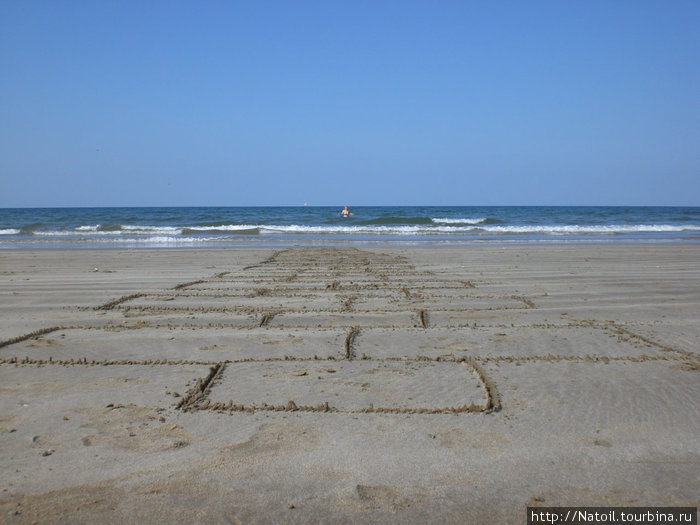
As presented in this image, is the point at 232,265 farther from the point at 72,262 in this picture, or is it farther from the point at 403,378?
the point at 403,378

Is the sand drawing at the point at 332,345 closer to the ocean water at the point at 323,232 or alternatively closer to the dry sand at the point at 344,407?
the dry sand at the point at 344,407

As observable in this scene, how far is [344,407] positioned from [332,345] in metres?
1.20

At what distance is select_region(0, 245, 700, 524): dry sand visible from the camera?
1965mm

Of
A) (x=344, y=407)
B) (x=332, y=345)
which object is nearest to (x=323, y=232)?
(x=332, y=345)

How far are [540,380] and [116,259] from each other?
970 cm

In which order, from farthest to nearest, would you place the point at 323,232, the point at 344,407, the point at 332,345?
the point at 323,232 → the point at 332,345 → the point at 344,407

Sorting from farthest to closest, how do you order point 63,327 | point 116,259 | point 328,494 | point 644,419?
point 116,259 → point 63,327 → point 644,419 → point 328,494

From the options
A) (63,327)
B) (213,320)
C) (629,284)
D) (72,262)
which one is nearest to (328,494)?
(213,320)

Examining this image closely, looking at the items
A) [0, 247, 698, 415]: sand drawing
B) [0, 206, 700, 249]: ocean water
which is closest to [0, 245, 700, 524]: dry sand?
[0, 247, 698, 415]: sand drawing

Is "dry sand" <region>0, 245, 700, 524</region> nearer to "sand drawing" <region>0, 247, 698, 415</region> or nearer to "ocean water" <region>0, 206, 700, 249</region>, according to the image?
"sand drawing" <region>0, 247, 698, 415</region>

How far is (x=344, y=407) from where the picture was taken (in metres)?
2.74

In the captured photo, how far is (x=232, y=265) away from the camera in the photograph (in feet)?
32.1

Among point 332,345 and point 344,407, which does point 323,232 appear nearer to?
point 332,345

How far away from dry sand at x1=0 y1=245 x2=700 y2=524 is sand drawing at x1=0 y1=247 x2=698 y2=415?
2 centimetres
